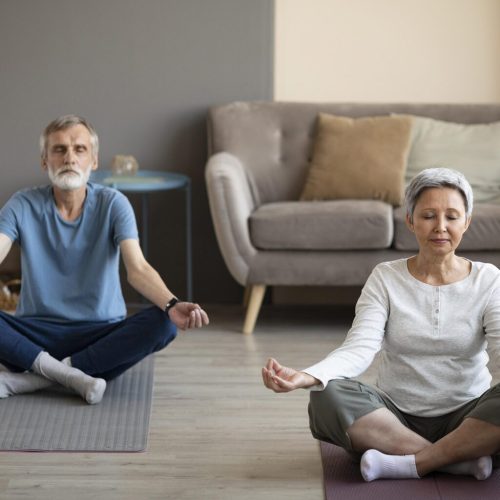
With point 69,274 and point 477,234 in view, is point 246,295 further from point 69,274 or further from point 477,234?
point 69,274

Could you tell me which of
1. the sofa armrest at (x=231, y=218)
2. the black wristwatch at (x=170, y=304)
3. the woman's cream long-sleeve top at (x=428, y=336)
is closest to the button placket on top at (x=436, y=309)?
the woman's cream long-sleeve top at (x=428, y=336)

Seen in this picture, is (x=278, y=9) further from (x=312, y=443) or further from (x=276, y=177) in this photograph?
(x=312, y=443)

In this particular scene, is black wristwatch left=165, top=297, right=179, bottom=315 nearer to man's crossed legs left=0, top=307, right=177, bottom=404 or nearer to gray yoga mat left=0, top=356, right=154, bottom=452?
man's crossed legs left=0, top=307, right=177, bottom=404

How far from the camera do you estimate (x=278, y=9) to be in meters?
4.73

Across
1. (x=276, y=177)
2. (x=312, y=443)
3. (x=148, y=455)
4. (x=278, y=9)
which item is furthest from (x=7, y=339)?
(x=278, y=9)

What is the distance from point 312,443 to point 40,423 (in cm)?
76

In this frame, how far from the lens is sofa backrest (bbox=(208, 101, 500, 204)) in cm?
458

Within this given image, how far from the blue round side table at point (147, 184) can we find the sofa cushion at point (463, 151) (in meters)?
0.98

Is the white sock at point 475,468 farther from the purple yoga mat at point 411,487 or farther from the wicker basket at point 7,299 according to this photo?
the wicker basket at point 7,299

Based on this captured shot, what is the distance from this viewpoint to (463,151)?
175 inches

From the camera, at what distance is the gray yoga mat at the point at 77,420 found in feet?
8.92

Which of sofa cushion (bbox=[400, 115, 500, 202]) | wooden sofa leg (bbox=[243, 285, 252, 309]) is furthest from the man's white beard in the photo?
sofa cushion (bbox=[400, 115, 500, 202])

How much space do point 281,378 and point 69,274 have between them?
1.23 meters

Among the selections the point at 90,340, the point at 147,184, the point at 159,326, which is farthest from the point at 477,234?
the point at 90,340
